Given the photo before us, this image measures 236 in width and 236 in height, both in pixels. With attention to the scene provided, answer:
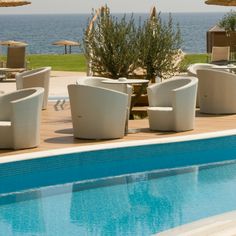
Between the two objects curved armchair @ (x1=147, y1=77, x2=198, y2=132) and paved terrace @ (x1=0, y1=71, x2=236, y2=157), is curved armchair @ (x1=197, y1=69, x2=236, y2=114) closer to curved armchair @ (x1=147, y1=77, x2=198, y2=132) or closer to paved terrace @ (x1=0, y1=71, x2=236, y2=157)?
paved terrace @ (x1=0, y1=71, x2=236, y2=157)

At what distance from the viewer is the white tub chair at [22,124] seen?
985 centimetres

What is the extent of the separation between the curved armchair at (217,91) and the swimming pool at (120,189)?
243cm

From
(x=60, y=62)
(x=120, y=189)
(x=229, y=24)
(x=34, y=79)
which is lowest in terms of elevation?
(x=60, y=62)

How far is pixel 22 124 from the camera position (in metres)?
9.95

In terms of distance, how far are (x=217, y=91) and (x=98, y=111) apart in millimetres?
3265

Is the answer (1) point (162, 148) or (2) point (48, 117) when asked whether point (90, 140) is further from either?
(2) point (48, 117)

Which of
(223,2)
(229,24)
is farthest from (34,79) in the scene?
(229,24)

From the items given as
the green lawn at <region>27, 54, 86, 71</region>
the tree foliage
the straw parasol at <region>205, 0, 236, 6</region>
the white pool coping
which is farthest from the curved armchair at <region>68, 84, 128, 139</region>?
the tree foliage

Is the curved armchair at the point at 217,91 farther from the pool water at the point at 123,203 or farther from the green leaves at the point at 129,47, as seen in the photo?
the pool water at the point at 123,203

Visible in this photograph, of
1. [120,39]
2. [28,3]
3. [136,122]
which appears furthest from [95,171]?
[28,3]

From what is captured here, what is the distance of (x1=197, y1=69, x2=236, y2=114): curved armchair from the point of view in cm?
1320

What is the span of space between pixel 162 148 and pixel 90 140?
98cm

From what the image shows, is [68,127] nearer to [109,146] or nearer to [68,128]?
[68,128]

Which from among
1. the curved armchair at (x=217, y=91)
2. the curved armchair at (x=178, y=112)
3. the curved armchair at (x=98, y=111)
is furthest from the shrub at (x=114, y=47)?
the curved armchair at (x=98, y=111)
